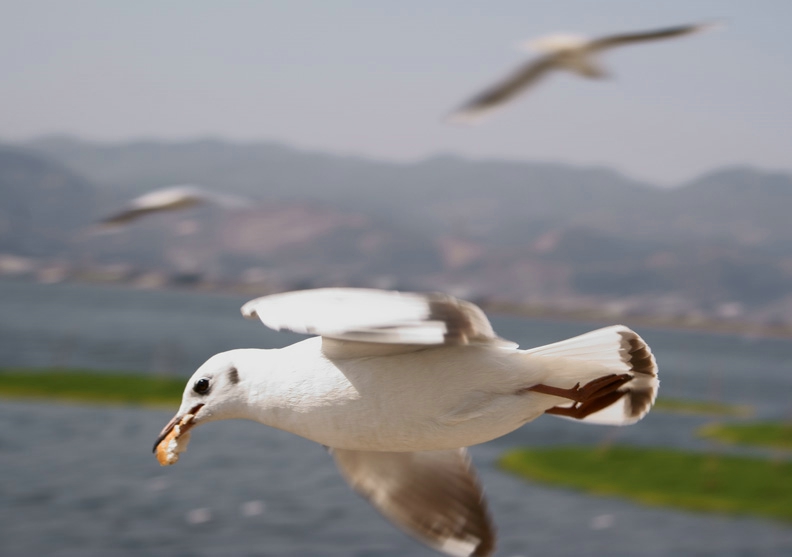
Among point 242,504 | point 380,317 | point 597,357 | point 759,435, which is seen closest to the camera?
point 380,317

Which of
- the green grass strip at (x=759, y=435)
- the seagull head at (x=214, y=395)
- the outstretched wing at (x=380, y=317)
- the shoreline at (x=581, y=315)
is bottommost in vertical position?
the shoreline at (x=581, y=315)

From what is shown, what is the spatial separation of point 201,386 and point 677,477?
2386 cm

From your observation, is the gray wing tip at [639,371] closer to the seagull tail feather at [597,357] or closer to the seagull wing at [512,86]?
the seagull tail feather at [597,357]

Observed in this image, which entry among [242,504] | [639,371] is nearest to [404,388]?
[639,371]

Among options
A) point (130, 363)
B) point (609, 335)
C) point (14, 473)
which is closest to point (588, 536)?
point (14, 473)

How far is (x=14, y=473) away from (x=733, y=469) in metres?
18.4

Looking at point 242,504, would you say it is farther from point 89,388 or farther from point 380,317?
point 380,317

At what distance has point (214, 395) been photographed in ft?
9.80

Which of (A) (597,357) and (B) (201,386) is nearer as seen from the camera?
(B) (201,386)

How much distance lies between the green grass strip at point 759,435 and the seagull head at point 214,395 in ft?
93.5

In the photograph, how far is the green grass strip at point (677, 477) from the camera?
23297mm

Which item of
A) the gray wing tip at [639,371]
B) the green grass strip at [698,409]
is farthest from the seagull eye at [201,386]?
the green grass strip at [698,409]

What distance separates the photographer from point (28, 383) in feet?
105

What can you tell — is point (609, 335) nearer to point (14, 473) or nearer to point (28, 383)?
point (14, 473)
